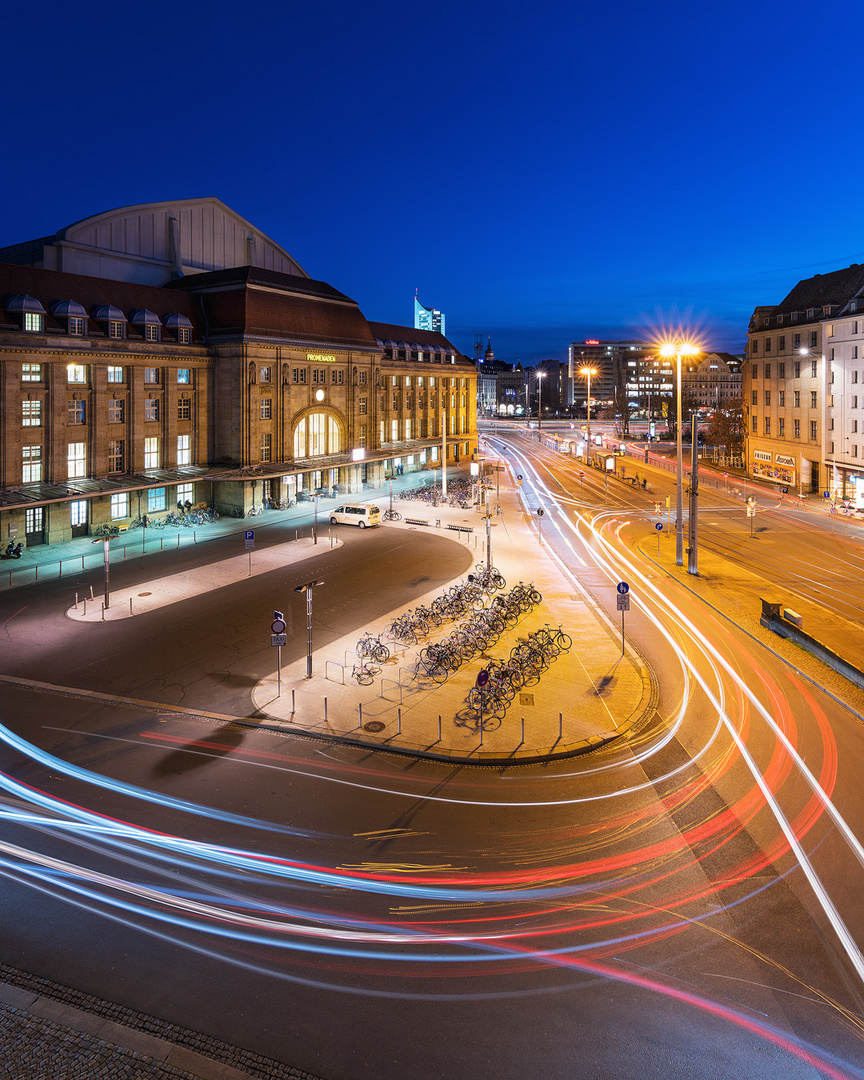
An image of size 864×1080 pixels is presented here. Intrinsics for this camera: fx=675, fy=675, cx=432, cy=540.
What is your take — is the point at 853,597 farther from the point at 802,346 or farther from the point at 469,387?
the point at 469,387

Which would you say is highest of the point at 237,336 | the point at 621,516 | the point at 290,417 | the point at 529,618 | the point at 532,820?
the point at 237,336

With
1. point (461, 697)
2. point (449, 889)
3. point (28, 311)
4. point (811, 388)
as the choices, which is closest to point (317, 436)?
point (28, 311)

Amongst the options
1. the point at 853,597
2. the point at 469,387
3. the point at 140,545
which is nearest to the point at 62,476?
the point at 140,545

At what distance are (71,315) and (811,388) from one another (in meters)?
67.5

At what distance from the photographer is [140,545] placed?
45.2 metres

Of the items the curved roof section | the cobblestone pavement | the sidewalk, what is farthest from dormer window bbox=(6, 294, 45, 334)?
the cobblestone pavement

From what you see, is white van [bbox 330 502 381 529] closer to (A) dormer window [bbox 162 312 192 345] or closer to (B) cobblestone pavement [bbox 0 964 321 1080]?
(A) dormer window [bbox 162 312 192 345]

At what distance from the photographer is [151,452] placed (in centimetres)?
5259

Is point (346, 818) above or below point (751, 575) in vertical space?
below

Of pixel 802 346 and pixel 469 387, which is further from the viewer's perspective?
pixel 469 387

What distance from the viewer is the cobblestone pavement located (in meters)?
8.85

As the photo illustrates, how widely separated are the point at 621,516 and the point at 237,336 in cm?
3627

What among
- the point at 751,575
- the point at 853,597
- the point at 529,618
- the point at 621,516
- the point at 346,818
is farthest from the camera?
the point at 621,516

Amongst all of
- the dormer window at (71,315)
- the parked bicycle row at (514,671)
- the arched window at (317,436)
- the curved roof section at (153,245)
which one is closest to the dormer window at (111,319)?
the dormer window at (71,315)
